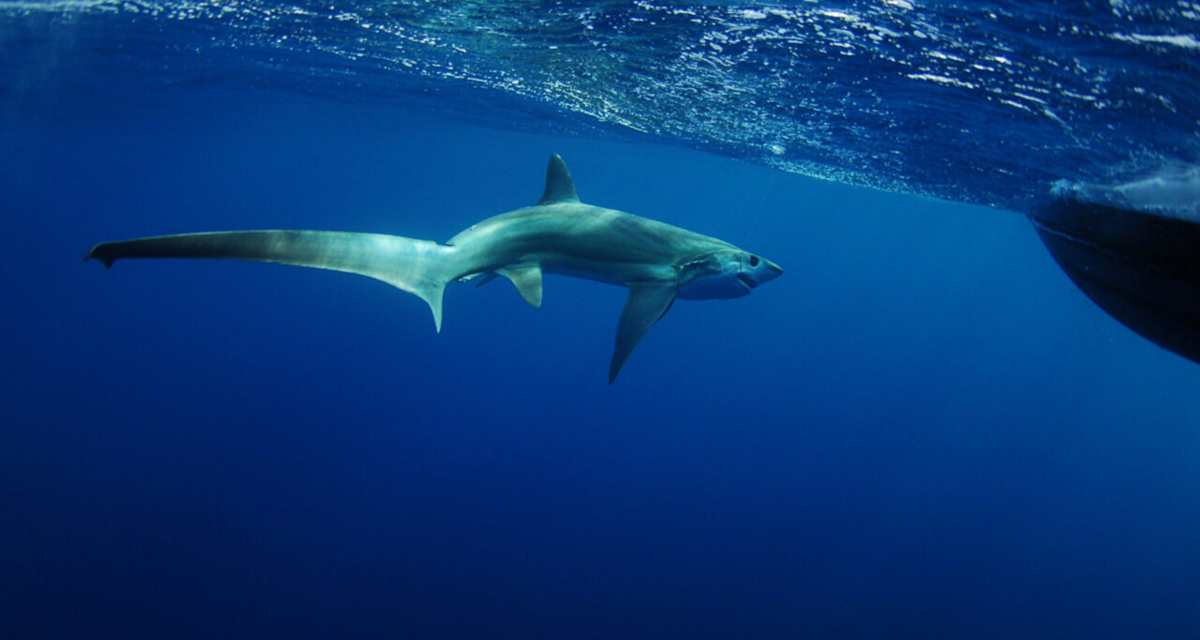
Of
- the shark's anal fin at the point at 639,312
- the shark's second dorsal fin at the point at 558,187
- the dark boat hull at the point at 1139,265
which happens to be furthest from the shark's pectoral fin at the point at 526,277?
the dark boat hull at the point at 1139,265

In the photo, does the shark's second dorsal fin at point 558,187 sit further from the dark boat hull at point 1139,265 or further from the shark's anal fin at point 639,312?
the dark boat hull at point 1139,265

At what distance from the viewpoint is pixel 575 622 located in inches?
788

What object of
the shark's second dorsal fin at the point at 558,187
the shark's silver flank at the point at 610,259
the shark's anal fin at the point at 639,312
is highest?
the shark's second dorsal fin at the point at 558,187

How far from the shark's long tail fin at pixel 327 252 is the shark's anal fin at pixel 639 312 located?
1.50 metres

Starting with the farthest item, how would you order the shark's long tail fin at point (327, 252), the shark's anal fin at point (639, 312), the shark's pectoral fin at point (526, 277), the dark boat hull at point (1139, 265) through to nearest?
the shark's pectoral fin at point (526, 277), the shark's anal fin at point (639, 312), the shark's long tail fin at point (327, 252), the dark boat hull at point (1139, 265)

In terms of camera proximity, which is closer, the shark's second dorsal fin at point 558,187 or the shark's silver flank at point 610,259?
the shark's silver flank at point 610,259

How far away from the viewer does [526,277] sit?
5.38 meters

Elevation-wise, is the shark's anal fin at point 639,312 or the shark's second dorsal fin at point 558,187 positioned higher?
the shark's second dorsal fin at point 558,187

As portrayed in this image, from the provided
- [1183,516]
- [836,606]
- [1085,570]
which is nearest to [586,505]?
[836,606]

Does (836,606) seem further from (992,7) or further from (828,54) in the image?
(992,7)

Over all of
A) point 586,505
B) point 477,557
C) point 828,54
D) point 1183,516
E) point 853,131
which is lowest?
point 1183,516

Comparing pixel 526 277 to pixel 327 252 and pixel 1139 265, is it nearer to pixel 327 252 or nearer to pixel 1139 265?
pixel 327 252

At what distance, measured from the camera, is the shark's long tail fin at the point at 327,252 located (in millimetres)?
3006

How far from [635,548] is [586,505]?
5556 mm
